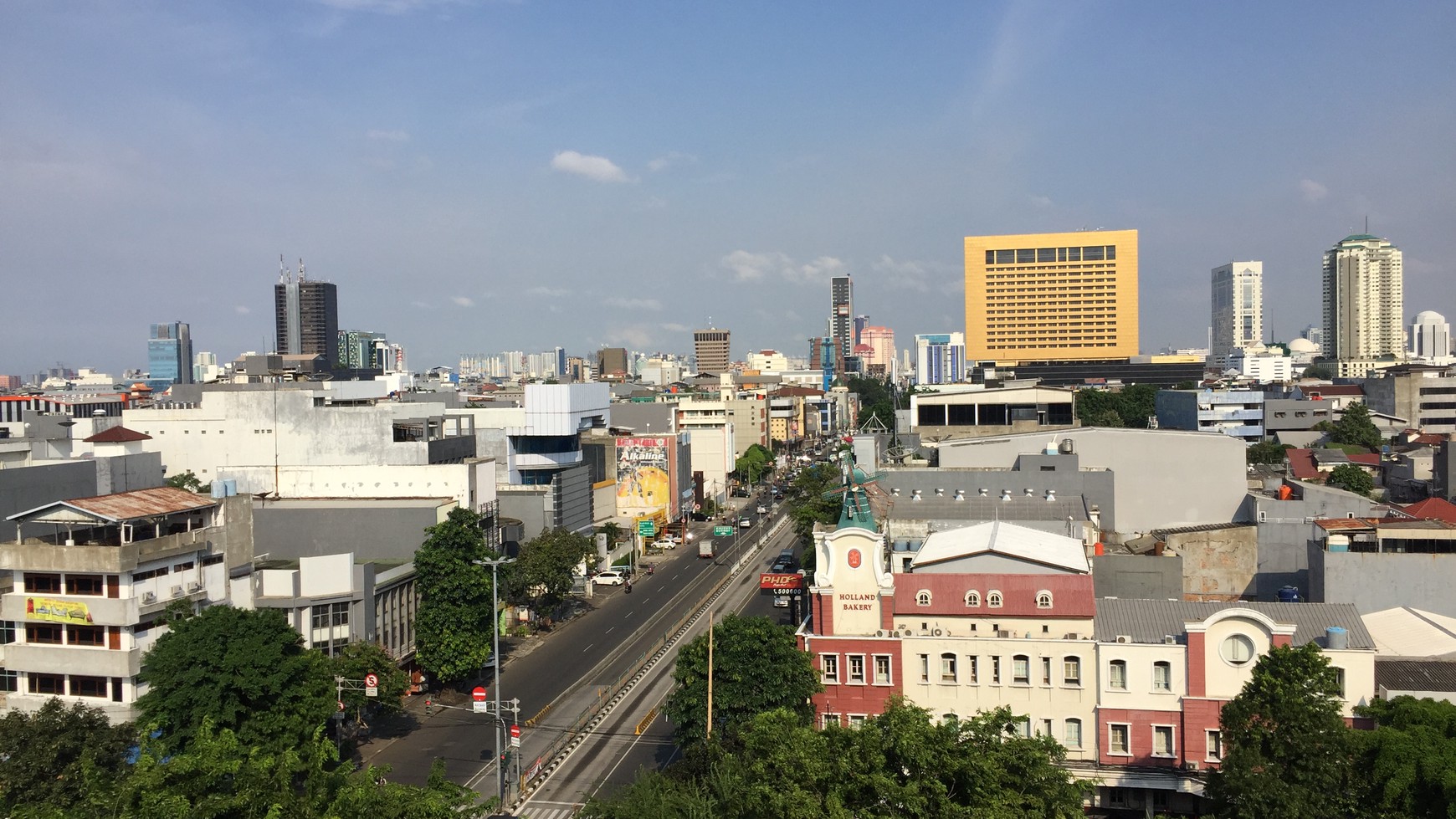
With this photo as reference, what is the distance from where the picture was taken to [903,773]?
25.6m

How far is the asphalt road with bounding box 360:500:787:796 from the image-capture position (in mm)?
42281

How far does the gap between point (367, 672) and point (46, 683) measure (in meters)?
10.8

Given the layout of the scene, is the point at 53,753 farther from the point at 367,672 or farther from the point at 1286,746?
the point at 1286,746

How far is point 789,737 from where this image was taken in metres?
26.0

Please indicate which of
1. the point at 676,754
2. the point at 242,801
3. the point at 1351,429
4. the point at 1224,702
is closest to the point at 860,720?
the point at 676,754

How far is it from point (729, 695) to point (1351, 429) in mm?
112630

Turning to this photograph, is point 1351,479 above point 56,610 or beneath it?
beneath

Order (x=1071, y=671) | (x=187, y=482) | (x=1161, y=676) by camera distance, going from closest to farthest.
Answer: (x=1161, y=676) < (x=1071, y=671) < (x=187, y=482)

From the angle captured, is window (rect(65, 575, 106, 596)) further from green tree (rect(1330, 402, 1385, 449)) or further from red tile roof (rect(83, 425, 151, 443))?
green tree (rect(1330, 402, 1385, 449))

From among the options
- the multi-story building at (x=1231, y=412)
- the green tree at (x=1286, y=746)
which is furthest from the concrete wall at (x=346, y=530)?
the multi-story building at (x=1231, y=412)

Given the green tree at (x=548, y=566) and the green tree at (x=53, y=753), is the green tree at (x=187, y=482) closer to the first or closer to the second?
the green tree at (x=548, y=566)

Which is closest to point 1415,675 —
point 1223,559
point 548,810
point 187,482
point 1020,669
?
point 1020,669

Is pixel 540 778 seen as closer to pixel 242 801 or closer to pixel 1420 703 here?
pixel 242 801

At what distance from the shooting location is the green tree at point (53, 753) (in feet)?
101
